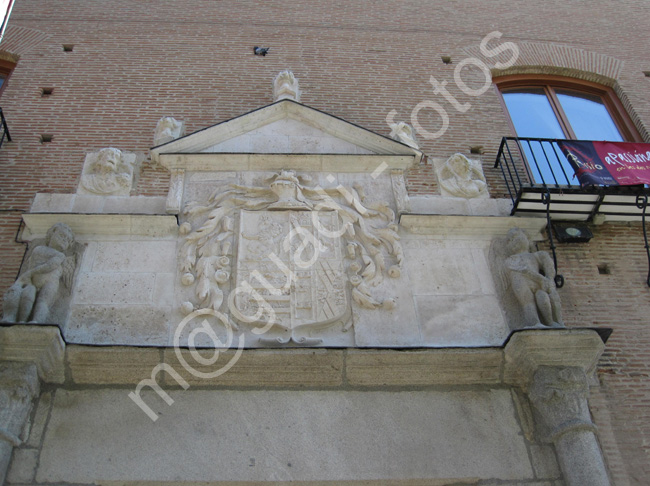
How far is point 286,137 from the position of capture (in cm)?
657

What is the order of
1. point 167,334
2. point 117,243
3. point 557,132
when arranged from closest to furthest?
point 167,334 < point 117,243 < point 557,132

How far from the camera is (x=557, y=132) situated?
7.62m

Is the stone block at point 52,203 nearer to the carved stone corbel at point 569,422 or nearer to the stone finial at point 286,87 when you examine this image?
the stone finial at point 286,87

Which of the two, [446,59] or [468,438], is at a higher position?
[446,59]

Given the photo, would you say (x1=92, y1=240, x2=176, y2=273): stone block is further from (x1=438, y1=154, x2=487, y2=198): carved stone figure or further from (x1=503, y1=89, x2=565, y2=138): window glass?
(x1=503, y1=89, x2=565, y2=138): window glass

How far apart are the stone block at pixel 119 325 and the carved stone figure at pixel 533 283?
8.61ft

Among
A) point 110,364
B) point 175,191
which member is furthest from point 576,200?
point 110,364

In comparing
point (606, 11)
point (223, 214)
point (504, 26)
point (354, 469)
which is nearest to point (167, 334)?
point (223, 214)

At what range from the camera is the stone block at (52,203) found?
19.1 ft

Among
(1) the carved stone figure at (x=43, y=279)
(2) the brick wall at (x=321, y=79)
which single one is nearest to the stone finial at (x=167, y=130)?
(2) the brick wall at (x=321, y=79)

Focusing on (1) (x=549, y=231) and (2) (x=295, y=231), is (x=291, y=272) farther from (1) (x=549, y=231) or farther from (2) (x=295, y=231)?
(1) (x=549, y=231)

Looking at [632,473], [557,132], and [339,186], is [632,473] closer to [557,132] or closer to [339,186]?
[339,186]

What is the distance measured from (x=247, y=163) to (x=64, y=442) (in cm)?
278

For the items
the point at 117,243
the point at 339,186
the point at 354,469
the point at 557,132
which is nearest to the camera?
the point at 354,469
